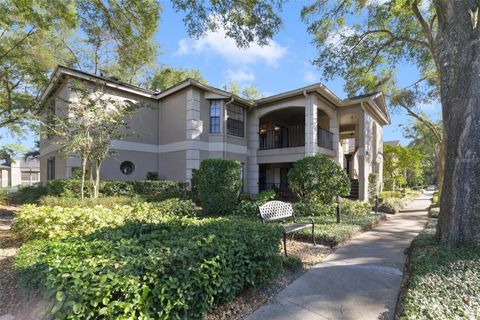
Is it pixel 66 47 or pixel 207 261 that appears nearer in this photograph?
pixel 207 261

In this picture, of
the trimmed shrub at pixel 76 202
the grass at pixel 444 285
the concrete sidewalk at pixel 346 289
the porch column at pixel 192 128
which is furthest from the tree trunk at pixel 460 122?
the porch column at pixel 192 128

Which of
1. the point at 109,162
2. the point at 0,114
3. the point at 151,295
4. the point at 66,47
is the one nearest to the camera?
the point at 151,295

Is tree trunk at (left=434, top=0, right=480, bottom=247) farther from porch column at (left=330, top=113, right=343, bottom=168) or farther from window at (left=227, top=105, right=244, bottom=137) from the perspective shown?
window at (left=227, top=105, right=244, bottom=137)

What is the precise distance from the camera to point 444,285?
3.51 meters

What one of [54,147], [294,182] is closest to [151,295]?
[294,182]

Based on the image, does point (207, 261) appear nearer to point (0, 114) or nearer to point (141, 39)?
point (141, 39)

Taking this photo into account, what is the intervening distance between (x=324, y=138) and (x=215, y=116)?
6.38 m

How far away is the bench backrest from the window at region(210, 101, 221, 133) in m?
8.05

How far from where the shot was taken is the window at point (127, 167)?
44.2ft

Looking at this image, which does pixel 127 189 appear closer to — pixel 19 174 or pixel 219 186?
pixel 219 186

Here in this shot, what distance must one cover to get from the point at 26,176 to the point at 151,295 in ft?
184

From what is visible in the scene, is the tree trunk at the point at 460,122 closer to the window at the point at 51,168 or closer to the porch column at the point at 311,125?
the porch column at the point at 311,125

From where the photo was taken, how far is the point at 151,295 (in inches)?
92.2

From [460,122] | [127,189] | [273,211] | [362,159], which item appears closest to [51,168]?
[127,189]
